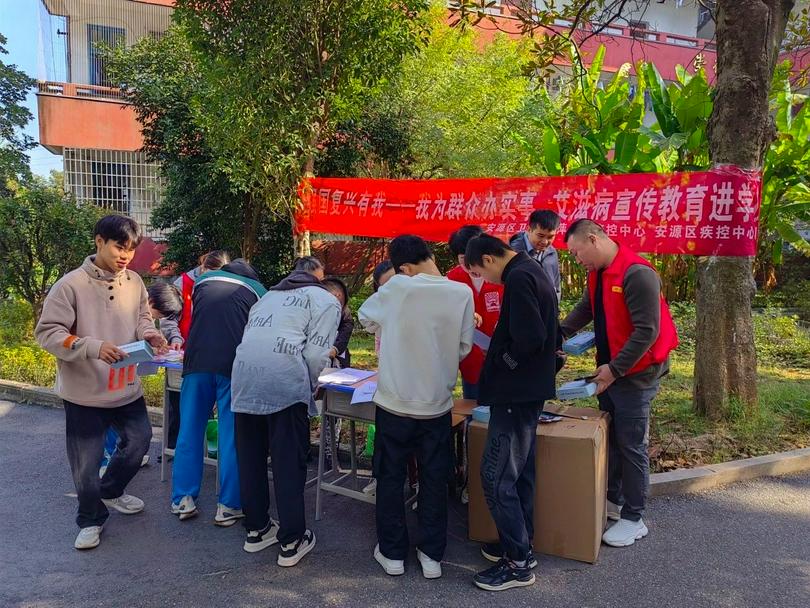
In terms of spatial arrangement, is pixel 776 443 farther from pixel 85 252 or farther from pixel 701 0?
pixel 85 252

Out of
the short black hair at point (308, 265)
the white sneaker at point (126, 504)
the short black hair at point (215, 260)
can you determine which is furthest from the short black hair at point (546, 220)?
the white sneaker at point (126, 504)

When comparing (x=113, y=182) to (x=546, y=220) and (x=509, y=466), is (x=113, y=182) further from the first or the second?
(x=509, y=466)

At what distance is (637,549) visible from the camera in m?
3.48

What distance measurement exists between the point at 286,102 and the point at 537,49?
2.96m

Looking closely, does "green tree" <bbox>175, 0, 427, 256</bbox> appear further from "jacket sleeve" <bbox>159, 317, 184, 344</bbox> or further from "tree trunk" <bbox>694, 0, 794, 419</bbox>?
"tree trunk" <bbox>694, 0, 794, 419</bbox>

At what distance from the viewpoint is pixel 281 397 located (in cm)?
326

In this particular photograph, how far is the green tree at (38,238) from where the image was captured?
8.56m

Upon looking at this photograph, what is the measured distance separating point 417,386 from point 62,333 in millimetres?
1893

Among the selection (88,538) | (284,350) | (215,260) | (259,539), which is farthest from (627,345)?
(88,538)

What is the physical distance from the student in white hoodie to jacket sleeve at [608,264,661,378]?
84 centimetres

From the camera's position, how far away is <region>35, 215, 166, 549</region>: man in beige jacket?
10.9 ft

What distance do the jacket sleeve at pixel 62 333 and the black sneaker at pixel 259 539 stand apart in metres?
1.29

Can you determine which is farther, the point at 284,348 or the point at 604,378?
the point at 604,378

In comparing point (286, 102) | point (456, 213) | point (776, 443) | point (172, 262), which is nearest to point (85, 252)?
point (172, 262)
